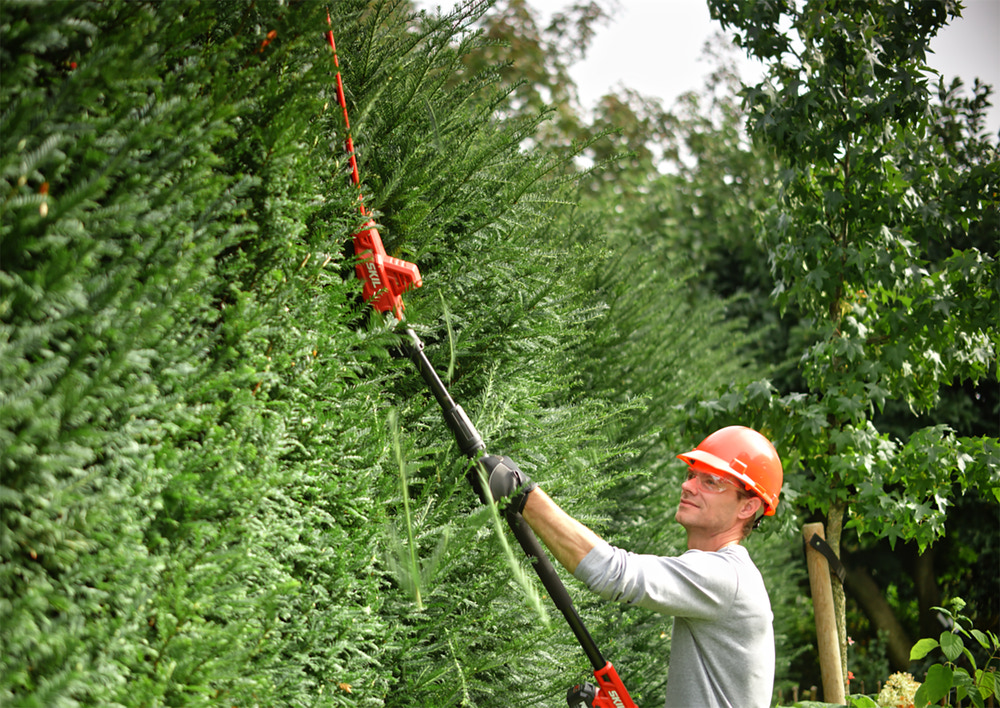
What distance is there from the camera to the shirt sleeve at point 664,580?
7.61 feet

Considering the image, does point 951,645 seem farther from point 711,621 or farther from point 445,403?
point 445,403

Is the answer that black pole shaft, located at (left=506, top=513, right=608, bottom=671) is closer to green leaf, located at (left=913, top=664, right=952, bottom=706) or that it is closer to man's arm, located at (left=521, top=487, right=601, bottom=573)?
man's arm, located at (left=521, top=487, right=601, bottom=573)

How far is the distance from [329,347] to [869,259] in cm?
300

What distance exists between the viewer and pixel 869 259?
3.95 m

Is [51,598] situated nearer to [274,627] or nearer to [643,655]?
[274,627]

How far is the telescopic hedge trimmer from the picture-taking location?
2477 mm

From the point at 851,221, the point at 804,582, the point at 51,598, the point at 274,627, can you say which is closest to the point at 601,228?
the point at 851,221

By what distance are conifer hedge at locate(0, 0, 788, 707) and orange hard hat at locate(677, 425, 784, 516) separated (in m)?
0.64

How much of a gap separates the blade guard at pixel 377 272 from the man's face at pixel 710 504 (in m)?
1.25

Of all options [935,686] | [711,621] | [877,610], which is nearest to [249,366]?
[711,621]

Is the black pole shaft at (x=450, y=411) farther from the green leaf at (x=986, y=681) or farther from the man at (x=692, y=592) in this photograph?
the green leaf at (x=986, y=681)

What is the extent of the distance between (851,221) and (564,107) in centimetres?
964

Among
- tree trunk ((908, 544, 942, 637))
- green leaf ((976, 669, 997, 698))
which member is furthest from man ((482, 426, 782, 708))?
tree trunk ((908, 544, 942, 637))

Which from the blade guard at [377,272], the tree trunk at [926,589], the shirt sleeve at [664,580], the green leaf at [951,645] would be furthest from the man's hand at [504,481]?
the tree trunk at [926,589]
